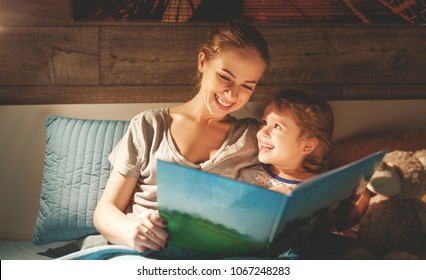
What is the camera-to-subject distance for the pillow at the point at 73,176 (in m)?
1.29

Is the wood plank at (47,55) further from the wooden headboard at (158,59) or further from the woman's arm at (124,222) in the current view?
the woman's arm at (124,222)

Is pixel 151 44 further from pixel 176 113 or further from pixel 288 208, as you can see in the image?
pixel 288 208

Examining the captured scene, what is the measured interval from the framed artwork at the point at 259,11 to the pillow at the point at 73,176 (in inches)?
12.9

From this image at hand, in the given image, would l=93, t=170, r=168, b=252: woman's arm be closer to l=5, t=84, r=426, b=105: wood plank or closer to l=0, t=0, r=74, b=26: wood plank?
A: l=5, t=84, r=426, b=105: wood plank

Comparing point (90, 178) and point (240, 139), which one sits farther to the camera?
point (90, 178)

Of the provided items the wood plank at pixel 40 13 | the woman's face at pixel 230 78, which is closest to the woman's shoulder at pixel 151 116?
the woman's face at pixel 230 78

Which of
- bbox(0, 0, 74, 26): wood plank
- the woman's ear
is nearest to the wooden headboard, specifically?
bbox(0, 0, 74, 26): wood plank

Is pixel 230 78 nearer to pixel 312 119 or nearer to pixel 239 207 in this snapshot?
pixel 312 119

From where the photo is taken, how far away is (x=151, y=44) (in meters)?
1.46

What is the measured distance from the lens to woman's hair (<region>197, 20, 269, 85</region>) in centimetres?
114

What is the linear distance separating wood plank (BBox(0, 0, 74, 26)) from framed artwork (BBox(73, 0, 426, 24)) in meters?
0.03
